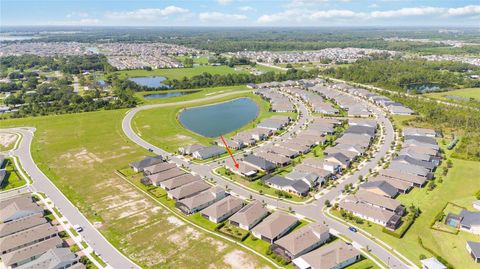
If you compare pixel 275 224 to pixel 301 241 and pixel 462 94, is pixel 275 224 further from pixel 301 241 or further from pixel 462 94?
pixel 462 94

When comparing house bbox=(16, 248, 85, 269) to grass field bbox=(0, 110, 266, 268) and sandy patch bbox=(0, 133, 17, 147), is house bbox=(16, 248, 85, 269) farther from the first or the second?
sandy patch bbox=(0, 133, 17, 147)

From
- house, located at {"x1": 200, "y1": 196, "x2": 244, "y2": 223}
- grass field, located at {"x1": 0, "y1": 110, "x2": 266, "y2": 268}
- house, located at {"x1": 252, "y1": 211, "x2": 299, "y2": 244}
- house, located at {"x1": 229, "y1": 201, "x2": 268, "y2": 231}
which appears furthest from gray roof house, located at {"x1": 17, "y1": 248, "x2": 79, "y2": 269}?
house, located at {"x1": 252, "y1": 211, "x2": 299, "y2": 244}

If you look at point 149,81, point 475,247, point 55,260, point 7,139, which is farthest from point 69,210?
point 149,81

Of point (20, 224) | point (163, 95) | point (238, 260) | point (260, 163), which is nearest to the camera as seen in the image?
point (238, 260)

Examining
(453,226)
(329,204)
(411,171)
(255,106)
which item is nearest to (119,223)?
(329,204)

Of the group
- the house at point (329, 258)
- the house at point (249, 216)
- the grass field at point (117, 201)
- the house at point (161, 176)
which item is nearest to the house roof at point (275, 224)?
the house at point (249, 216)

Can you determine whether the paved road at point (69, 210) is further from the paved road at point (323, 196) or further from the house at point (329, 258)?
the paved road at point (323, 196)
